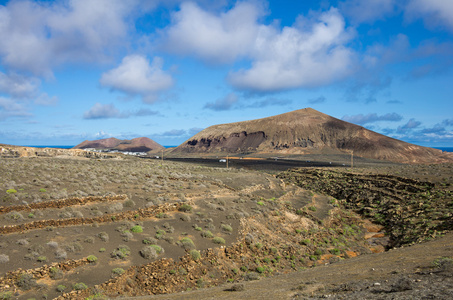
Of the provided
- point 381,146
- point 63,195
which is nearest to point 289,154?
point 381,146

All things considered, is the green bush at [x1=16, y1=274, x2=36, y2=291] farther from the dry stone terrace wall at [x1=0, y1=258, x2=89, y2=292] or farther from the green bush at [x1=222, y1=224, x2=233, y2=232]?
the green bush at [x1=222, y1=224, x2=233, y2=232]

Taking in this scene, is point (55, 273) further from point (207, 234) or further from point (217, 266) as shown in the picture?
point (207, 234)

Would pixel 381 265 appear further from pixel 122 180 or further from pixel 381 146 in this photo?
pixel 381 146

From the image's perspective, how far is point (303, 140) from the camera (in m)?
148

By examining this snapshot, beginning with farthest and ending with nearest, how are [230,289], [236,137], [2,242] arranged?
[236,137]
[2,242]
[230,289]

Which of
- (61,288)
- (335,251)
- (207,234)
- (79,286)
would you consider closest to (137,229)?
(207,234)

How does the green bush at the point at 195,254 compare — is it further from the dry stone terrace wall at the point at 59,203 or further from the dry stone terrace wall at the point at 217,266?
the dry stone terrace wall at the point at 59,203

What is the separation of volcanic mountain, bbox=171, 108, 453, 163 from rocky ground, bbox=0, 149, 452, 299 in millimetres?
98433

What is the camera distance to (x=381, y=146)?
4990 inches

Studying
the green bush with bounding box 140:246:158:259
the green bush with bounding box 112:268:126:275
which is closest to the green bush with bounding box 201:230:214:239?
the green bush with bounding box 140:246:158:259

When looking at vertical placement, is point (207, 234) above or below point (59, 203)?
below

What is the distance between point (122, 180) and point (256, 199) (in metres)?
15.4

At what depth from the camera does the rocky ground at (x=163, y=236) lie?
13078 mm

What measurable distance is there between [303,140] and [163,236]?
13702 centimetres
